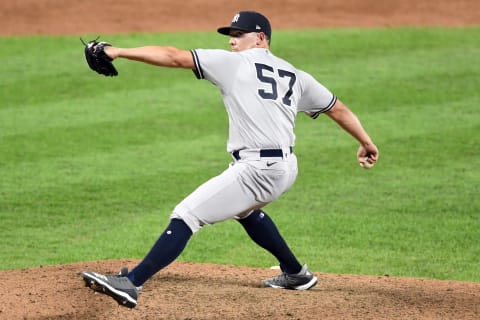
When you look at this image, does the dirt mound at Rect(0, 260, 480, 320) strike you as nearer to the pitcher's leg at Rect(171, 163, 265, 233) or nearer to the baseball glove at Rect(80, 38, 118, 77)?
the pitcher's leg at Rect(171, 163, 265, 233)

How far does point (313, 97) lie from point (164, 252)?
1.39 metres

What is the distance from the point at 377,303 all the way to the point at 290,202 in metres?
3.31

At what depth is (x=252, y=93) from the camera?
5.81 m

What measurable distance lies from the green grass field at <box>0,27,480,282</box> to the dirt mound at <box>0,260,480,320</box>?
83 cm

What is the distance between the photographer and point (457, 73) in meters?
13.9

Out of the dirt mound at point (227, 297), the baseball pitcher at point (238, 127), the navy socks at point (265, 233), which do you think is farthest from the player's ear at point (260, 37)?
the dirt mound at point (227, 297)

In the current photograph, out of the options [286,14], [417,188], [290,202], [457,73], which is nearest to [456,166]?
[417,188]

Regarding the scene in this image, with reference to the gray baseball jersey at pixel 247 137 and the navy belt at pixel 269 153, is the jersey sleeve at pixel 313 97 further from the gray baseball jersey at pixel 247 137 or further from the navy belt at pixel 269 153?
the navy belt at pixel 269 153

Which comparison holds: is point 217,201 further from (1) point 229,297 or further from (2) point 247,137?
(1) point 229,297

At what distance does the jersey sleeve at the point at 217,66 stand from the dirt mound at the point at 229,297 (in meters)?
1.36

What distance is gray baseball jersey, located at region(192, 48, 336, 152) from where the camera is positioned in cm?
576

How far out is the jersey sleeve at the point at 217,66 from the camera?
569 centimetres

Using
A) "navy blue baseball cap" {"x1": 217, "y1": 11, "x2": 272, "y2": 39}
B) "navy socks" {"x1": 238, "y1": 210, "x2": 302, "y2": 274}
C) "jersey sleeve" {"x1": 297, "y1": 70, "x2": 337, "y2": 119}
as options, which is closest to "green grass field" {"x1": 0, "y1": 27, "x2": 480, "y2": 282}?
"navy socks" {"x1": 238, "y1": 210, "x2": 302, "y2": 274}

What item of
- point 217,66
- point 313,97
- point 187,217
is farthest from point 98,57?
point 313,97
